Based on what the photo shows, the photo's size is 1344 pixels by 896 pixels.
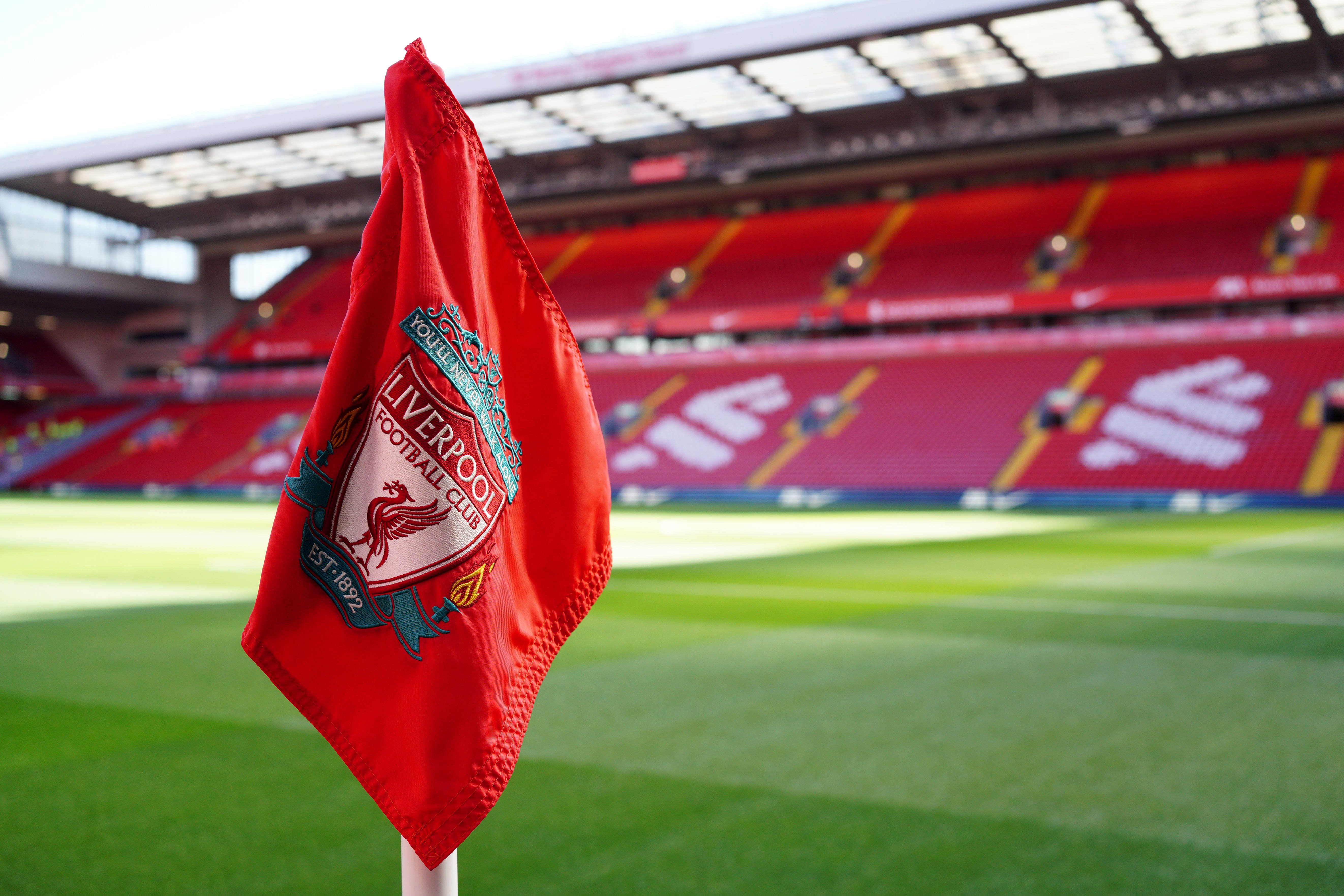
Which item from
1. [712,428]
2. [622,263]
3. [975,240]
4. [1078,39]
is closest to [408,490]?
[1078,39]

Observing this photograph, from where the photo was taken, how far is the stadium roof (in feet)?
89.3

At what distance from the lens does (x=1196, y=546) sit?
1686cm

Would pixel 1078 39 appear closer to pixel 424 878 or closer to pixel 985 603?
pixel 985 603

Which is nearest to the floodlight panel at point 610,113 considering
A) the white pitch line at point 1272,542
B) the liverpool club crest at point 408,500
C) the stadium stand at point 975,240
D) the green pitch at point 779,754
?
the stadium stand at point 975,240

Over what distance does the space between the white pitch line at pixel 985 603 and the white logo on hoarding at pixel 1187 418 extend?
20056 millimetres

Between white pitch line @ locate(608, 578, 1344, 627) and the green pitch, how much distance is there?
0.06 metres

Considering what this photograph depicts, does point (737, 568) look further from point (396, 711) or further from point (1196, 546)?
point (396, 711)

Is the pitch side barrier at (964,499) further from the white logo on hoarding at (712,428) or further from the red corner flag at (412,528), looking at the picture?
the red corner flag at (412,528)

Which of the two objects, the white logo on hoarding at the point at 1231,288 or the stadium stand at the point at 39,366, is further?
the stadium stand at the point at 39,366

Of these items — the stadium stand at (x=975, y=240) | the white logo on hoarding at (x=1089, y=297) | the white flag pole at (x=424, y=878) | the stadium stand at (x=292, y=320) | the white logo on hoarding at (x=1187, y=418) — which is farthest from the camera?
the stadium stand at (x=292, y=320)

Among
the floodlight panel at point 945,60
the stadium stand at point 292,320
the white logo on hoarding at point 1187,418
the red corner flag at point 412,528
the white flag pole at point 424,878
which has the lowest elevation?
the stadium stand at point 292,320

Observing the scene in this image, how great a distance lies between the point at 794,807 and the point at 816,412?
31.4m

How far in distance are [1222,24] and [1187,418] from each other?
9700 mm

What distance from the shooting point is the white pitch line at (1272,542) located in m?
15.9
